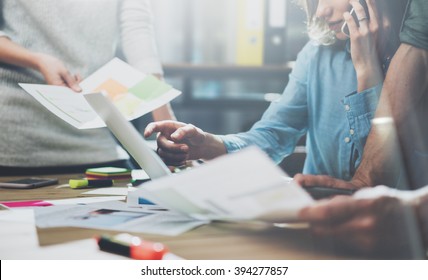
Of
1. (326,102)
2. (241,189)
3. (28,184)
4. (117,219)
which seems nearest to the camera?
(241,189)

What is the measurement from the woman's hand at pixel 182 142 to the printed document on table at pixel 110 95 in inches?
1.8

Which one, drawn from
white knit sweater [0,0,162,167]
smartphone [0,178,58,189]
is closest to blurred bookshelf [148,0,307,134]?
white knit sweater [0,0,162,167]

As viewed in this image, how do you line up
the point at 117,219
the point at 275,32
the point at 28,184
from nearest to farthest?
the point at 117,219, the point at 28,184, the point at 275,32

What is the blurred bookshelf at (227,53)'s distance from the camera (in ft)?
3.70

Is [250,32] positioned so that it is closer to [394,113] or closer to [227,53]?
Result: [227,53]

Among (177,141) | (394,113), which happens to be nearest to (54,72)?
(177,141)

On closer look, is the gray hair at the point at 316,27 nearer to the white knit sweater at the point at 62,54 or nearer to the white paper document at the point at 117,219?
the white knit sweater at the point at 62,54

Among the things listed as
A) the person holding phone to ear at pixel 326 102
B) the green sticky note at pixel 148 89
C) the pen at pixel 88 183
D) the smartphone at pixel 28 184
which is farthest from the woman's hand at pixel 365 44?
the smartphone at pixel 28 184

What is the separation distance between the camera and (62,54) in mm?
1013

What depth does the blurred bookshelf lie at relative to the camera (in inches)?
44.4

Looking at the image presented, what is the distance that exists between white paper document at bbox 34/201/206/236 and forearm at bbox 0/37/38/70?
18.1 inches

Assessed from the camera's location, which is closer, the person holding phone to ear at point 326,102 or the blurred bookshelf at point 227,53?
the person holding phone to ear at point 326,102

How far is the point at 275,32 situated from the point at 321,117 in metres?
0.39
